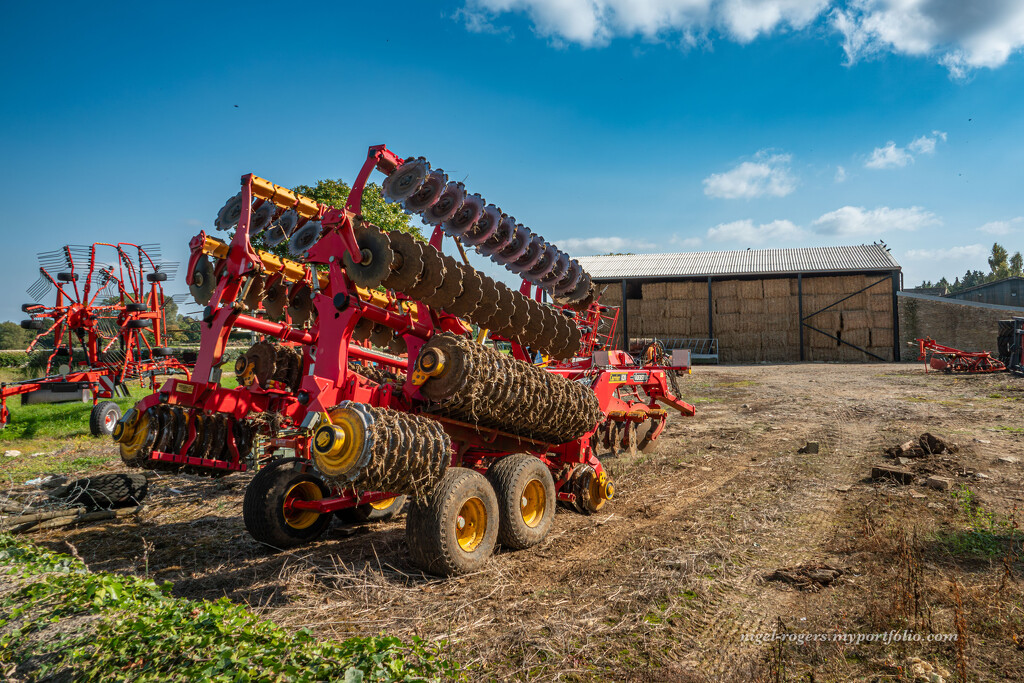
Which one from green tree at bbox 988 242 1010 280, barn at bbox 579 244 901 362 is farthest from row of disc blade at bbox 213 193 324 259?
green tree at bbox 988 242 1010 280

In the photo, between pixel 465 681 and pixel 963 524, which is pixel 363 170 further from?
pixel 963 524

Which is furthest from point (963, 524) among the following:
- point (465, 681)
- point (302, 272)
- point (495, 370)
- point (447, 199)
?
point (302, 272)

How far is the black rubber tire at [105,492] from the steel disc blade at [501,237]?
507 cm

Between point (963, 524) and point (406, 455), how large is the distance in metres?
5.47

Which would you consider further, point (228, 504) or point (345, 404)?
point (228, 504)

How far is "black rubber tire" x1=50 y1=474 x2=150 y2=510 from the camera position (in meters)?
7.06

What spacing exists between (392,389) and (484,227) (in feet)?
8.47

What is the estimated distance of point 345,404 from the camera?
457cm

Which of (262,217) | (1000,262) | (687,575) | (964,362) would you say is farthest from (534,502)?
A: (1000,262)

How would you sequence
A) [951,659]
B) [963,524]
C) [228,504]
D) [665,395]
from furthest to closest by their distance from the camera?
[665,395] → [228,504] → [963,524] → [951,659]

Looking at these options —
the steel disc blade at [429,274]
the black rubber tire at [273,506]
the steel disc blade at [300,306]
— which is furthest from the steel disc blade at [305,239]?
the black rubber tire at [273,506]

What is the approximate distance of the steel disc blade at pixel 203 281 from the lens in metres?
7.12

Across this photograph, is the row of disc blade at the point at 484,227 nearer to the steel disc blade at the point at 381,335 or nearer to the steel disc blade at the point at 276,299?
the steel disc blade at the point at 381,335

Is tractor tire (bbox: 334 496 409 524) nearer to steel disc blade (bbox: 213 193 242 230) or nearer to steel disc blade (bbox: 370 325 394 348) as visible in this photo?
steel disc blade (bbox: 370 325 394 348)
